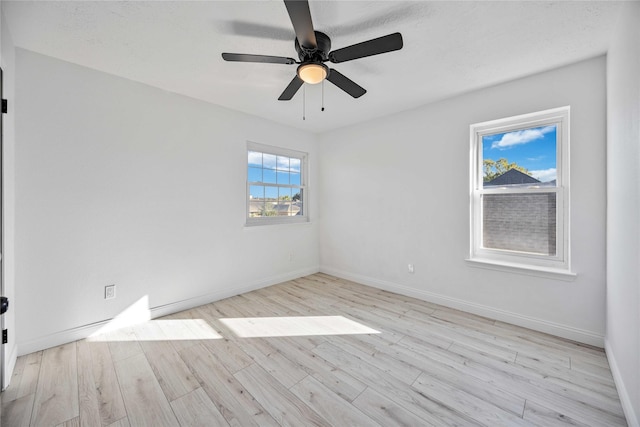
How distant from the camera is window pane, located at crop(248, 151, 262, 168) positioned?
3.72m

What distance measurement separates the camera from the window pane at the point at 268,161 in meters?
3.87

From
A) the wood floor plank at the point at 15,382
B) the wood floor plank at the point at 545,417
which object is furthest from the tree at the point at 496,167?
the wood floor plank at the point at 15,382

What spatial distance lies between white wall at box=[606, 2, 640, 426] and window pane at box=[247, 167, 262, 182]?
355 centimetres

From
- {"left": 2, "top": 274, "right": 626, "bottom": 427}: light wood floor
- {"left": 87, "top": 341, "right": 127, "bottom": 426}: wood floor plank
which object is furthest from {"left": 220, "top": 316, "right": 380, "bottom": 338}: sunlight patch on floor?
{"left": 87, "top": 341, "right": 127, "bottom": 426}: wood floor plank

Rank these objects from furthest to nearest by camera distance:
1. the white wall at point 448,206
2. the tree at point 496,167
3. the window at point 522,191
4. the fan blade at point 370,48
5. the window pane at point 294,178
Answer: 1. the window pane at point 294,178
2. the tree at point 496,167
3. the window at point 522,191
4. the white wall at point 448,206
5. the fan blade at point 370,48

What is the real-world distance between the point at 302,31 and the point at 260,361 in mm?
2320

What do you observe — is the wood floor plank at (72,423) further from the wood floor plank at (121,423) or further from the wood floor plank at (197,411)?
the wood floor plank at (197,411)

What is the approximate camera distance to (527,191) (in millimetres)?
2596

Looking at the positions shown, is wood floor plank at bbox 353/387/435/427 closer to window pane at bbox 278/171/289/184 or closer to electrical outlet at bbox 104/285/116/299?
electrical outlet at bbox 104/285/116/299

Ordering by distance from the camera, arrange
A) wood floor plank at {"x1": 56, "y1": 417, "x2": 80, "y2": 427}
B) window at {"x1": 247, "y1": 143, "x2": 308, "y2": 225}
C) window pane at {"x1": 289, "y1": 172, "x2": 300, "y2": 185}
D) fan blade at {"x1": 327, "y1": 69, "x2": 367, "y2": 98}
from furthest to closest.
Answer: window pane at {"x1": 289, "y1": 172, "x2": 300, "y2": 185} → window at {"x1": 247, "y1": 143, "x2": 308, "y2": 225} → fan blade at {"x1": 327, "y1": 69, "x2": 367, "y2": 98} → wood floor plank at {"x1": 56, "y1": 417, "x2": 80, "y2": 427}

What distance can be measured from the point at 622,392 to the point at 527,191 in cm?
168

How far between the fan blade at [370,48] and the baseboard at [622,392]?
2.38 m

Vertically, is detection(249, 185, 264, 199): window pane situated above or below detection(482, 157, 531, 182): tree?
below

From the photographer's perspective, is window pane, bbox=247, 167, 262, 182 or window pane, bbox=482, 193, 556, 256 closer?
window pane, bbox=482, 193, 556, 256
